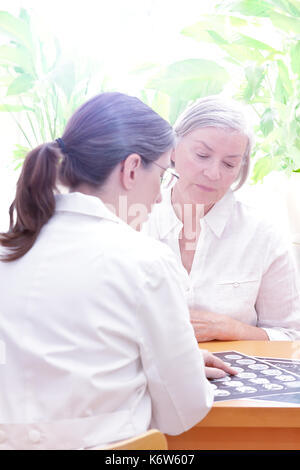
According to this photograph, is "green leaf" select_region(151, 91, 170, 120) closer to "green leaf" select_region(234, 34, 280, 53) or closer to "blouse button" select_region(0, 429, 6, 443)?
"green leaf" select_region(234, 34, 280, 53)

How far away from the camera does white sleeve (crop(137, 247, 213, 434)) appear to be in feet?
3.02

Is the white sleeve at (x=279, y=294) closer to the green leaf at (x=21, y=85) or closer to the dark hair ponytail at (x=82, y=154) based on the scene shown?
the dark hair ponytail at (x=82, y=154)

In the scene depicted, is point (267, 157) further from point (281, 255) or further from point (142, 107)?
point (142, 107)

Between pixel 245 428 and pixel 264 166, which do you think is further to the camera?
pixel 264 166

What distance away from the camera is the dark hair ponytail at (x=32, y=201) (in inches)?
39.3

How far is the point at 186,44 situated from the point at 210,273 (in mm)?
1531

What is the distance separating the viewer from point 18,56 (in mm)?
2748

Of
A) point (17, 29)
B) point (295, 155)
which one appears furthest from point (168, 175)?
point (17, 29)

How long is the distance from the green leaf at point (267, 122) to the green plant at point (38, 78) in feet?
2.91

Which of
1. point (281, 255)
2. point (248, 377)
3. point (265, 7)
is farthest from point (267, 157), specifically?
point (248, 377)

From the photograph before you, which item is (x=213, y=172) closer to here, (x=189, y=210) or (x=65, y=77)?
(x=189, y=210)

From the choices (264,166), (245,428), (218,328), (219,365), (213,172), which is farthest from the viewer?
(264,166)

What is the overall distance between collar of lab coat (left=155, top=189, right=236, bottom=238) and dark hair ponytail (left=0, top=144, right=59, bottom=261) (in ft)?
→ 2.95

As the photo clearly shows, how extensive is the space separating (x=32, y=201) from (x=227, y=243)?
0.96m
